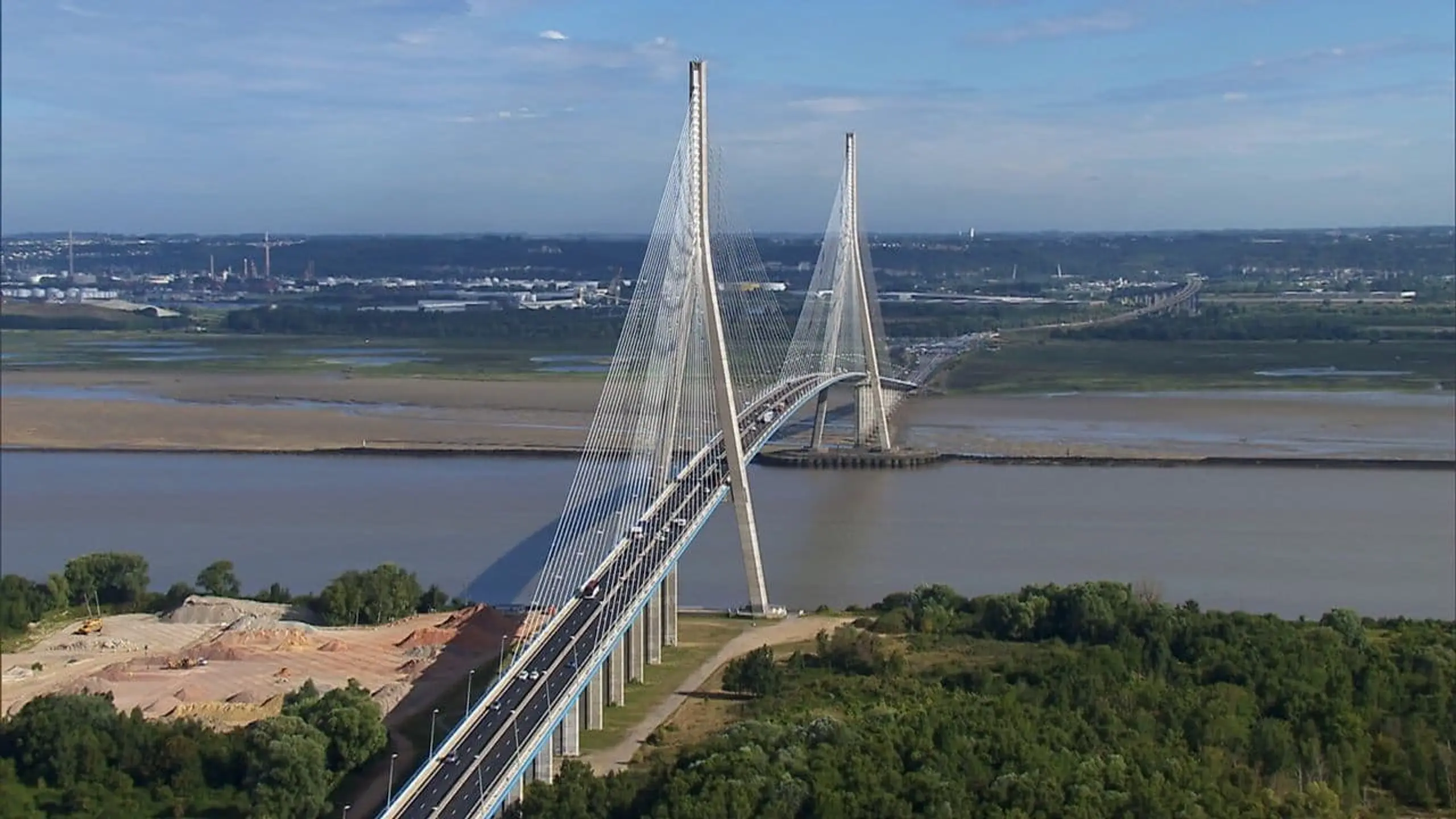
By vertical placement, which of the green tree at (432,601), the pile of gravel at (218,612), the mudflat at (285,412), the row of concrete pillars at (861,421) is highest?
the row of concrete pillars at (861,421)

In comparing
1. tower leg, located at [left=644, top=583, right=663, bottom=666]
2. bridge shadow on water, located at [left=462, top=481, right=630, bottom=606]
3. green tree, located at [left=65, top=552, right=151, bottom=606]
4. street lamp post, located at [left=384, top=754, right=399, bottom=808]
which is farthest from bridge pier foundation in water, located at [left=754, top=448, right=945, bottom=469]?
street lamp post, located at [left=384, top=754, right=399, bottom=808]

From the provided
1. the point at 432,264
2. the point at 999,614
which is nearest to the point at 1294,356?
the point at 999,614

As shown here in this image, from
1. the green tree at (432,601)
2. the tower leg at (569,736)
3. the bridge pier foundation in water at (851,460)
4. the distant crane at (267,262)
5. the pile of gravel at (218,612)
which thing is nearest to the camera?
the tower leg at (569,736)

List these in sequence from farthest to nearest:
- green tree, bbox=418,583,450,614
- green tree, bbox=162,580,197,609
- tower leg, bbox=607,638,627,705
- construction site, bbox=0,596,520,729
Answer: green tree, bbox=418,583,450,614 < green tree, bbox=162,580,197,609 < tower leg, bbox=607,638,627,705 < construction site, bbox=0,596,520,729

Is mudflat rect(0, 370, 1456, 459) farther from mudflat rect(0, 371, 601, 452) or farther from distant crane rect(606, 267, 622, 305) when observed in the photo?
distant crane rect(606, 267, 622, 305)

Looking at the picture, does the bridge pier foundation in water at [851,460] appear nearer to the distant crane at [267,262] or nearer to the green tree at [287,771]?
the green tree at [287,771]

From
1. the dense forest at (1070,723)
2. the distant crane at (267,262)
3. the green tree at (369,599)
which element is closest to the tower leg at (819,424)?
the dense forest at (1070,723)
